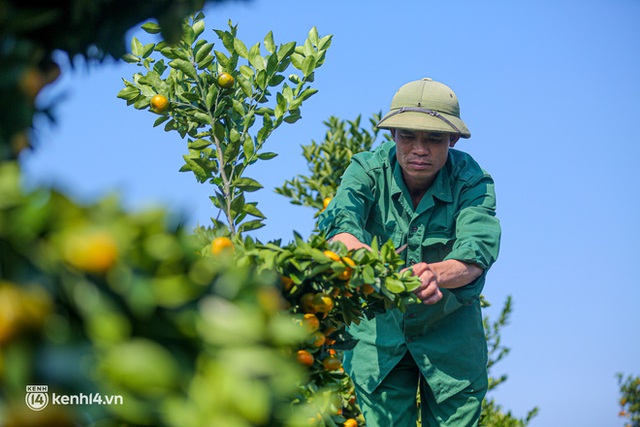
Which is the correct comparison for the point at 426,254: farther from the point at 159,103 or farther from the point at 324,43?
the point at 159,103

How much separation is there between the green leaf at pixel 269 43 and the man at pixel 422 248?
0.57 m

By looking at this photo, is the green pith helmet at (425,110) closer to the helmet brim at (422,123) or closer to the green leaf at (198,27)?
the helmet brim at (422,123)

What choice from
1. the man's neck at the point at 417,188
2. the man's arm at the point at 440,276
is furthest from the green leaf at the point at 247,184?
the man's arm at the point at 440,276

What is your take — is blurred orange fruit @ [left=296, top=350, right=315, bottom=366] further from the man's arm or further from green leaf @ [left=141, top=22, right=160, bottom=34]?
green leaf @ [left=141, top=22, right=160, bottom=34]

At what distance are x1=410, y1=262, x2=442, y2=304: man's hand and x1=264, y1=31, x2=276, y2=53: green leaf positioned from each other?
1173 mm

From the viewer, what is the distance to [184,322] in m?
1.14

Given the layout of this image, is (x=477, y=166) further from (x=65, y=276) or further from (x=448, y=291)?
(x=65, y=276)

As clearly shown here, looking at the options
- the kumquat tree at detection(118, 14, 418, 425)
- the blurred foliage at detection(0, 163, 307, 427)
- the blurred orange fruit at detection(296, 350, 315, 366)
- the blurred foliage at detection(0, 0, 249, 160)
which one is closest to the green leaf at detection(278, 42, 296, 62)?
the kumquat tree at detection(118, 14, 418, 425)

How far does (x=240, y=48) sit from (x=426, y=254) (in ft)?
3.93

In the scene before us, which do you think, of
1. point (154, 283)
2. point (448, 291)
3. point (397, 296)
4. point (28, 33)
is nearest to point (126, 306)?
point (154, 283)

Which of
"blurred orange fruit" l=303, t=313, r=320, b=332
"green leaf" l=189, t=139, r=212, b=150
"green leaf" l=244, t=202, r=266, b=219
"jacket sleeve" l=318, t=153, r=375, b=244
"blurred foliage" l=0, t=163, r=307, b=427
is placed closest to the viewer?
"blurred foliage" l=0, t=163, r=307, b=427

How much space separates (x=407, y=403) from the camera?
375 cm

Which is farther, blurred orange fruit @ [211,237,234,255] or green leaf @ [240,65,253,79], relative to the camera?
green leaf @ [240,65,253,79]

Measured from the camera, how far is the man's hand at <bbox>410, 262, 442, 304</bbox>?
300 centimetres
